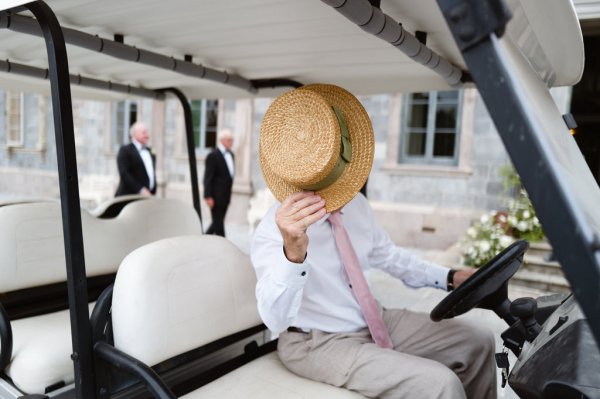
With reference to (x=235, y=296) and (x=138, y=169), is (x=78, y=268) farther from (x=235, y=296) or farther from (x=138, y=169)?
(x=138, y=169)

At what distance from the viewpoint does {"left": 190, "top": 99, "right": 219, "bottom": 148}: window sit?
11.3 metres

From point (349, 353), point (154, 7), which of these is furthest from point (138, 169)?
point (349, 353)

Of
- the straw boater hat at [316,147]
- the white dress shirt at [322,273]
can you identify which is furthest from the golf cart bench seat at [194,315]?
the straw boater hat at [316,147]

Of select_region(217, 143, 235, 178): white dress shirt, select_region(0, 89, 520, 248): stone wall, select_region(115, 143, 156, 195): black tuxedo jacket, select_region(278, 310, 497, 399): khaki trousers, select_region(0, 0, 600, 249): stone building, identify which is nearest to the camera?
select_region(278, 310, 497, 399): khaki trousers

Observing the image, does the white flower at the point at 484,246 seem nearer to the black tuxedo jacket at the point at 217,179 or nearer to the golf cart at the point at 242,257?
the golf cart at the point at 242,257

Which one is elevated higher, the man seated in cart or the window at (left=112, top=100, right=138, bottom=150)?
the window at (left=112, top=100, right=138, bottom=150)

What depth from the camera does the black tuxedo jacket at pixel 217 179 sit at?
23.9 feet

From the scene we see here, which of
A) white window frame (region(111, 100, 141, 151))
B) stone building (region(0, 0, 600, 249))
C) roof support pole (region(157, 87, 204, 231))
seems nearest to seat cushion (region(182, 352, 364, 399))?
roof support pole (region(157, 87, 204, 231))

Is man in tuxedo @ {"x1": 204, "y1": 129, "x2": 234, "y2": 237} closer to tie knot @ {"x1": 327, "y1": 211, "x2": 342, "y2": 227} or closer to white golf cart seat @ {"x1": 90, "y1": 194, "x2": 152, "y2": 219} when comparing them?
white golf cart seat @ {"x1": 90, "y1": 194, "x2": 152, "y2": 219}

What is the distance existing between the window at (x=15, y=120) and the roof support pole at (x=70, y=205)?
1573 centimetres

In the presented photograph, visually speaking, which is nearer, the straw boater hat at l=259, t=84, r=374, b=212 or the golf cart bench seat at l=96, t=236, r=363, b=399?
the straw boater hat at l=259, t=84, r=374, b=212

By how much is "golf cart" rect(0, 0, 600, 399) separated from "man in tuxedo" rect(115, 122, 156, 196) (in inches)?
137

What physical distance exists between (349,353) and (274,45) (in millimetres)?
1483

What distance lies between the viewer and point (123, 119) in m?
13.0
